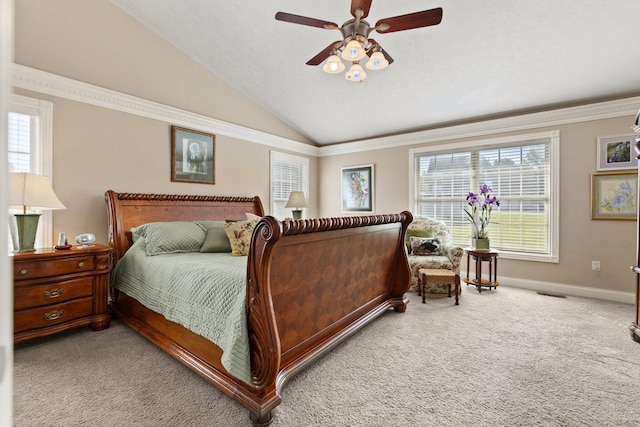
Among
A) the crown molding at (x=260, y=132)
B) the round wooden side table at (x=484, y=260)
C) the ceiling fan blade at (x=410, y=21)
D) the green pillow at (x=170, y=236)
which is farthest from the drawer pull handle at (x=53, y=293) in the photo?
the round wooden side table at (x=484, y=260)

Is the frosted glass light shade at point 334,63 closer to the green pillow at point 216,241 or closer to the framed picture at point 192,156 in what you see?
the green pillow at point 216,241

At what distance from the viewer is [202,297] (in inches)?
76.3

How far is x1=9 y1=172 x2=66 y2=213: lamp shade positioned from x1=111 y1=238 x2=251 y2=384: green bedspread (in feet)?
2.79

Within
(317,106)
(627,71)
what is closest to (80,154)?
(317,106)

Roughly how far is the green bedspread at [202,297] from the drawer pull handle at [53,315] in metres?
0.51

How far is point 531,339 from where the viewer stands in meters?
2.54

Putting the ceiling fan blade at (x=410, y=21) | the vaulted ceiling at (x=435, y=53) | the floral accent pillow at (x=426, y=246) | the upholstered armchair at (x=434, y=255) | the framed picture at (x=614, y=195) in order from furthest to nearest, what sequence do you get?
the floral accent pillow at (x=426, y=246) → the upholstered armchair at (x=434, y=255) → the framed picture at (x=614, y=195) → the vaulted ceiling at (x=435, y=53) → the ceiling fan blade at (x=410, y=21)

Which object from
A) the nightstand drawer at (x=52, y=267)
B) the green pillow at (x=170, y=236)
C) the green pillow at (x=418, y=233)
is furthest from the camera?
the green pillow at (x=418, y=233)

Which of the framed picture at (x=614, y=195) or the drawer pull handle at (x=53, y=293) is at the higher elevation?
the framed picture at (x=614, y=195)

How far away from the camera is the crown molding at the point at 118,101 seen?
2832mm

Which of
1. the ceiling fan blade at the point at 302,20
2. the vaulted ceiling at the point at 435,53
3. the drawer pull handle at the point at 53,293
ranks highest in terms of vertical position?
the vaulted ceiling at the point at 435,53

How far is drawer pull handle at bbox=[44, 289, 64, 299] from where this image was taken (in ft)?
8.07

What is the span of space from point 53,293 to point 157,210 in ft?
4.30

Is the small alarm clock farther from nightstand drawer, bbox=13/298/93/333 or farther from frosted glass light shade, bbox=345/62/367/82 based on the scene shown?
frosted glass light shade, bbox=345/62/367/82
